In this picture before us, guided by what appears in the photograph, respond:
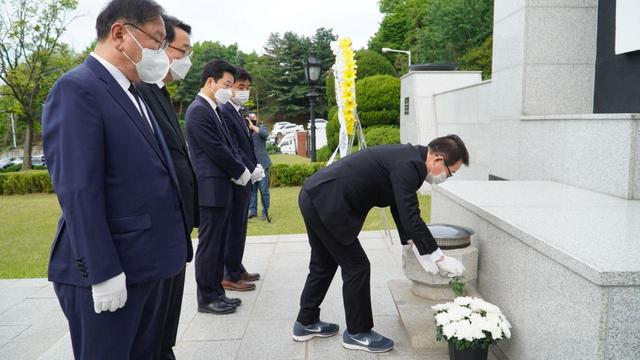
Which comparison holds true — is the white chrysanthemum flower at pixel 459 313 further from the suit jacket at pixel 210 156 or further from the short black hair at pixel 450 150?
the suit jacket at pixel 210 156

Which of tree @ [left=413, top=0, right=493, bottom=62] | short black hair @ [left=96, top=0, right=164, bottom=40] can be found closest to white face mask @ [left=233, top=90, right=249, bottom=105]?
short black hair @ [left=96, top=0, right=164, bottom=40]

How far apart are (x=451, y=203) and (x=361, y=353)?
180cm

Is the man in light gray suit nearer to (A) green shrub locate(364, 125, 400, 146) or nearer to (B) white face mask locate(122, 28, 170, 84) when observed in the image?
(B) white face mask locate(122, 28, 170, 84)

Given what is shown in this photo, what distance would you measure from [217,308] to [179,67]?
2117mm

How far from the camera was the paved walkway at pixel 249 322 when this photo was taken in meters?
3.59

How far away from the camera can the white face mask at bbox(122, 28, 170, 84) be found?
2.32m

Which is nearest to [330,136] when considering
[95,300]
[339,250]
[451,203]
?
[451,203]

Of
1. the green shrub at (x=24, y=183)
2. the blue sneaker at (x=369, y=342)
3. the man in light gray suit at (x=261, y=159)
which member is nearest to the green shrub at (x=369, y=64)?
the green shrub at (x=24, y=183)

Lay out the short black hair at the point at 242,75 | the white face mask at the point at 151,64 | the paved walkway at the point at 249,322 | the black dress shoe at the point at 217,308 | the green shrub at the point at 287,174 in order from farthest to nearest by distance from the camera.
A: the green shrub at the point at 287,174
the short black hair at the point at 242,75
the black dress shoe at the point at 217,308
the paved walkway at the point at 249,322
the white face mask at the point at 151,64

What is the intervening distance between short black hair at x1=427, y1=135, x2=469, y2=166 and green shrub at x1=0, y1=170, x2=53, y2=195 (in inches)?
576

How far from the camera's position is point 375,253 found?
605 cm

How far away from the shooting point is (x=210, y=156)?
444cm

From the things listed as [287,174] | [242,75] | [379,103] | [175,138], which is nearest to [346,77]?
[242,75]

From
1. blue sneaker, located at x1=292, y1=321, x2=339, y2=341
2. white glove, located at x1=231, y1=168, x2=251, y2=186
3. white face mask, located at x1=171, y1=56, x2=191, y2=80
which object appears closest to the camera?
white face mask, located at x1=171, y1=56, x2=191, y2=80
